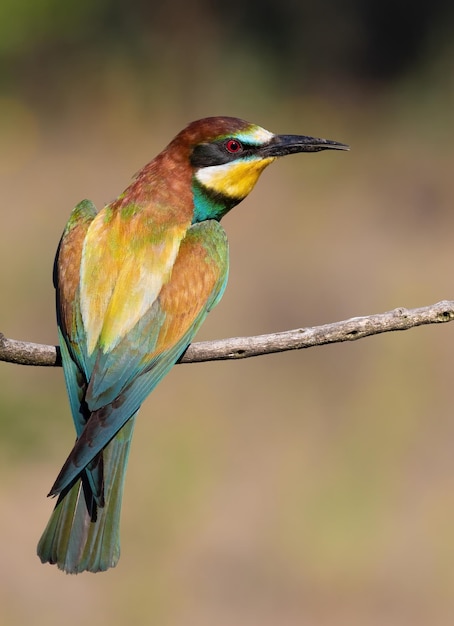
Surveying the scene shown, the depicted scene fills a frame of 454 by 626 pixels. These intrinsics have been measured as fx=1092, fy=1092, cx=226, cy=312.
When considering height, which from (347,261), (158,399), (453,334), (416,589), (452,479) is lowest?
(416,589)

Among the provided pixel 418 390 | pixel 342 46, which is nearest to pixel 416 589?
pixel 418 390

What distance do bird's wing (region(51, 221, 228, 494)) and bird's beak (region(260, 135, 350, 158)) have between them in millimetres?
203

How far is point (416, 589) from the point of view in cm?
374

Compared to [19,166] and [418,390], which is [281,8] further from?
[418,390]

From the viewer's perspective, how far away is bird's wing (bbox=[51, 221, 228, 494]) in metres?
2.05

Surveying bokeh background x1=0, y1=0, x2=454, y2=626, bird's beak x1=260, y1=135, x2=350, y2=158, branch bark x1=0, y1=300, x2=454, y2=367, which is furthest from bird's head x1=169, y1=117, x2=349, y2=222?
bokeh background x1=0, y1=0, x2=454, y2=626

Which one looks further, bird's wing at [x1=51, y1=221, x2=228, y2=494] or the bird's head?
the bird's head

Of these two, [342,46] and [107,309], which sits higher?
[342,46]

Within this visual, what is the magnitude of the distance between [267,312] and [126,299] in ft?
8.16

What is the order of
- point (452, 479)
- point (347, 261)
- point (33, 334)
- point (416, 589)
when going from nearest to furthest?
point (416, 589)
point (452, 479)
point (33, 334)
point (347, 261)

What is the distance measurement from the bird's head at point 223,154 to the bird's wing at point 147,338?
7cm

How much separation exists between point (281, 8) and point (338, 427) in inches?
101

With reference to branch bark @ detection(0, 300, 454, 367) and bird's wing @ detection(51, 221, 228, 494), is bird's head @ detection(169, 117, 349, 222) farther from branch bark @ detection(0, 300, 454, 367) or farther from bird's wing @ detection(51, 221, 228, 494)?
branch bark @ detection(0, 300, 454, 367)

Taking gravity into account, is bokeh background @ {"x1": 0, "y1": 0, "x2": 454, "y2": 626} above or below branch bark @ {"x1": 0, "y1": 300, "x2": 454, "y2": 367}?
above
